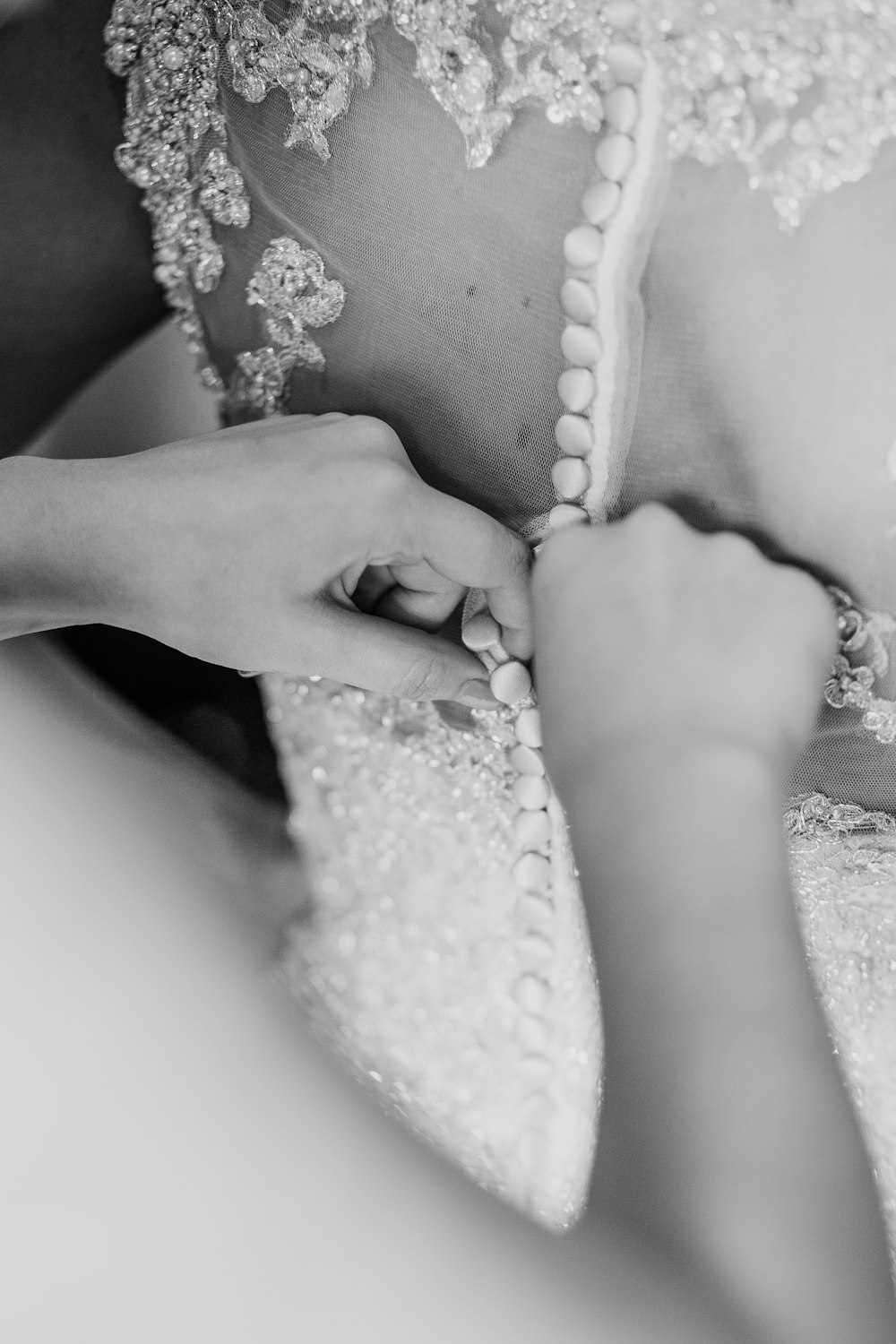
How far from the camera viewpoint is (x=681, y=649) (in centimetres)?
52

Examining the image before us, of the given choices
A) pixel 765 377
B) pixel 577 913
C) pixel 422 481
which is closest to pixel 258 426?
pixel 422 481

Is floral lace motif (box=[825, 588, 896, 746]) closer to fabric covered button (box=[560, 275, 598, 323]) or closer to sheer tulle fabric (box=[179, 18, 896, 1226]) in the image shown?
sheer tulle fabric (box=[179, 18, 896, 1226])

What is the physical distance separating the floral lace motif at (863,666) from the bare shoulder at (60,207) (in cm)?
50

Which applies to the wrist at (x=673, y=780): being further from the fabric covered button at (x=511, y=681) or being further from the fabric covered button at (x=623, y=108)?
the fabric covered button at (x=623, y=108)

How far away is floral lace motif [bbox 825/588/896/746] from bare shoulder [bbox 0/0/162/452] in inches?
19.7

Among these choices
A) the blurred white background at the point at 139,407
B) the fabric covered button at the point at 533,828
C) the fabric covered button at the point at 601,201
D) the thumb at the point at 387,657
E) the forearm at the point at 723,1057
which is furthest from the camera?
the blurred white background at the point at 139,407

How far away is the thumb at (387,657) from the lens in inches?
23.8

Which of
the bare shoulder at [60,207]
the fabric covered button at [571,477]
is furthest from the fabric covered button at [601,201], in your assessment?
the bare shoulder at [60,207]

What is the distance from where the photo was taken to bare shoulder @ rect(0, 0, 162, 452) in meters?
0.65

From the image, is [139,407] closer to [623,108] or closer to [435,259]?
[435,259]

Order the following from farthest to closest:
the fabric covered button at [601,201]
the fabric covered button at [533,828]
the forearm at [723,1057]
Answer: the fabric covered button at [533,828] → the fabric covered button at [601,201] → the forearm at [723,1057]

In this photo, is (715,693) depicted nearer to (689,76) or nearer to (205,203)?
(689,76)

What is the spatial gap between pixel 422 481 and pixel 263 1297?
0.39 metres

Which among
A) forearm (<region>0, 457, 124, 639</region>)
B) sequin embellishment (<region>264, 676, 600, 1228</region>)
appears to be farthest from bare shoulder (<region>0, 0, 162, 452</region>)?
sequin embellishment (<region>264, 676, 600, 1228</region>)
